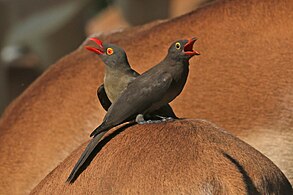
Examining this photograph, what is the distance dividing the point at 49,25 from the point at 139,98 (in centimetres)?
Result: 502

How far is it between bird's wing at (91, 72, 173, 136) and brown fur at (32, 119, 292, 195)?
77 millimetres

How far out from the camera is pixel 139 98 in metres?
3.02

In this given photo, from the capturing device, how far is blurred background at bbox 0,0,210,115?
7430mm

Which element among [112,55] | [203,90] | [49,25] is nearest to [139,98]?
[112,55]

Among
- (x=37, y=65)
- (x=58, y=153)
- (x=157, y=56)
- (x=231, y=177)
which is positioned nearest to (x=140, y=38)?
(x=157, y=56)

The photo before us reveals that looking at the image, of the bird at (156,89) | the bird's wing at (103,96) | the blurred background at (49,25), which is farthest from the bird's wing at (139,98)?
the blurred background at (49,25)

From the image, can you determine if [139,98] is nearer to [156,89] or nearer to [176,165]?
[156,89]

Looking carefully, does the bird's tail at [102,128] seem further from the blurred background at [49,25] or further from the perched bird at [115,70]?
the blurred background at [49,25]

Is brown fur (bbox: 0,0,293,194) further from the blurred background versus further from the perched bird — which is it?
the blurred background

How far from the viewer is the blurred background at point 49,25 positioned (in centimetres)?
743

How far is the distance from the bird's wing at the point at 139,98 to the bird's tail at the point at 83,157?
58mm

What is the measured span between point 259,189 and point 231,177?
0.29 ft

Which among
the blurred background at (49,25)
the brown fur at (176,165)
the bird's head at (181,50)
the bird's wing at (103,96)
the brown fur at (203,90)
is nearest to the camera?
the brown fur at (176,165)

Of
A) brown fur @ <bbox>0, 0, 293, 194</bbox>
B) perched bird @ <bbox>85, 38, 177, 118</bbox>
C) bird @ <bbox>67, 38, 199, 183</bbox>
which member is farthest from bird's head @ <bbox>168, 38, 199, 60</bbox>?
brown fur @ <bbox>0, 0, 293, 194</bbox>
